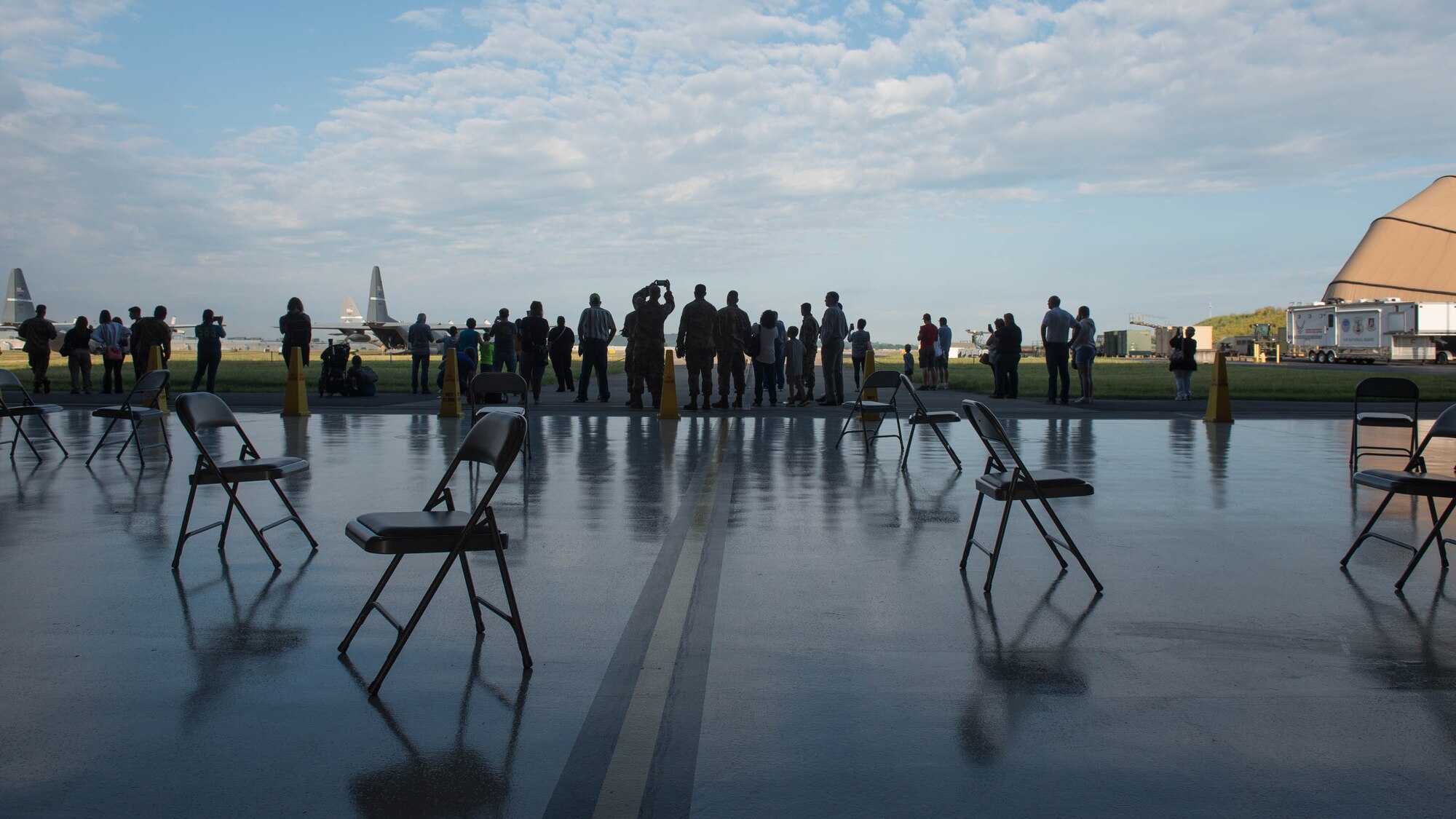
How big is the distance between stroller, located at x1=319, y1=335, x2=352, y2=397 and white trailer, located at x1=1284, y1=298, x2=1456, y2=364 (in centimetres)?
5108

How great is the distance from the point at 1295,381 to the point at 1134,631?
31458 millimetres

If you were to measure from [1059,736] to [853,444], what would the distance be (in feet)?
31.8

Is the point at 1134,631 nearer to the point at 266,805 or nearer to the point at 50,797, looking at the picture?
the point at 266,805

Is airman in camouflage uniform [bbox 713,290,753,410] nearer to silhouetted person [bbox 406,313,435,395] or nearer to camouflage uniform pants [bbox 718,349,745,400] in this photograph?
camouflage uniform pants [bbox 718,349,745,400]

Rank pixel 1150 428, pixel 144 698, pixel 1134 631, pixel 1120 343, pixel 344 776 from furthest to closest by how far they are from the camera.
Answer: pixel 1120 343 < pixel 1150 428 < pixel 1134 631 < pixel 144 698 < pixel 344 776

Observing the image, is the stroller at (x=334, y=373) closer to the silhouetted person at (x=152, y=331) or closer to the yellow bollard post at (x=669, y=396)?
the silhouetted person at (x=152, y=331)

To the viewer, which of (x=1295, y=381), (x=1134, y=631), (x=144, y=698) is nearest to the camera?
(x=144, y=698)

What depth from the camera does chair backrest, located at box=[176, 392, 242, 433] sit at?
6000 millimetres

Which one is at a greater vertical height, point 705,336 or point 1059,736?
point 705,336

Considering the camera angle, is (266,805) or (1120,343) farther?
(1120,343)

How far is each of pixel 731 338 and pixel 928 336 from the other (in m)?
9.17

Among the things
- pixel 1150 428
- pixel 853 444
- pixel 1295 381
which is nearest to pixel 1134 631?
pixel 853 444

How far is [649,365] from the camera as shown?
59.6 feet

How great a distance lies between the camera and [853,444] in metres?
13.2
